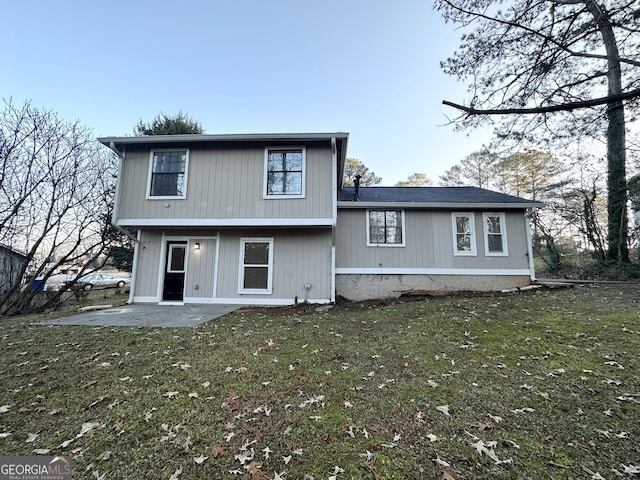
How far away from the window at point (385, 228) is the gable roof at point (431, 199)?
0.38 metres

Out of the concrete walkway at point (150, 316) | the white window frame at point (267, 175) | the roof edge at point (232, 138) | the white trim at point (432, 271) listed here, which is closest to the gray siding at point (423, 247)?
the white trim at point (432, 271)

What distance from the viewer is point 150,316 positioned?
21.9ft

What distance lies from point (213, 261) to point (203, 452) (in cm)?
704

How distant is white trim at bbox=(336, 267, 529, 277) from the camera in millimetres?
9109

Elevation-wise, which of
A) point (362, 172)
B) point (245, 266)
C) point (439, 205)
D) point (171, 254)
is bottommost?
point (245, 266)

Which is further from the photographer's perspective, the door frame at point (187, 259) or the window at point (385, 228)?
the window at point (385, 228)

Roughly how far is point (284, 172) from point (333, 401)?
6.69 m

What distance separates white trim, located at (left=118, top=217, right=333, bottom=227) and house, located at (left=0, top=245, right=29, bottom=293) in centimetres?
451

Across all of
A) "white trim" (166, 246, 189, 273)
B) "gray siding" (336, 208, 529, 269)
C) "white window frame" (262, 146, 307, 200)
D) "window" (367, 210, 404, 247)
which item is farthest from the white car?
"window" (367, 210, 404, 247)

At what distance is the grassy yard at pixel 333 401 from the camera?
2.01 metres

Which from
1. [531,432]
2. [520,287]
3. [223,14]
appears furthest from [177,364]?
[223,14]

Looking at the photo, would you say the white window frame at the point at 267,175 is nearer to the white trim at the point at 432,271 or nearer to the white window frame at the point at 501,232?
the white trim at the point at 432,271

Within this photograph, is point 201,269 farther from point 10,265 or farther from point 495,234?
point 495,234

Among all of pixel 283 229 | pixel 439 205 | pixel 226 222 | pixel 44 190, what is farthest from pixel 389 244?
pixel 44 190
